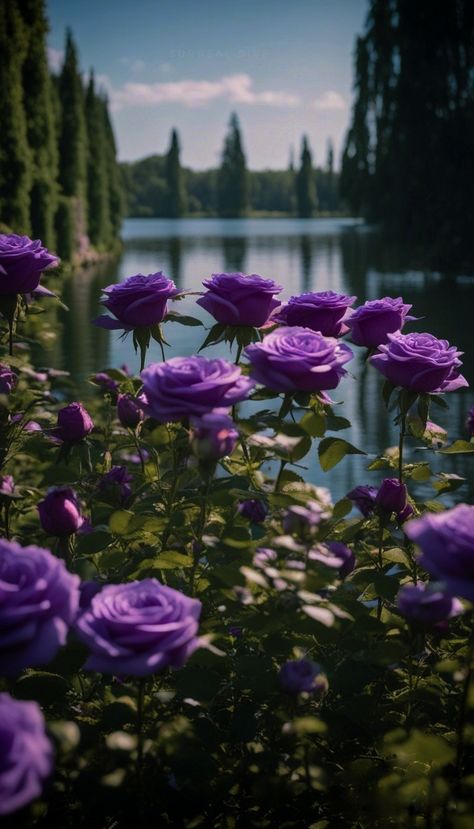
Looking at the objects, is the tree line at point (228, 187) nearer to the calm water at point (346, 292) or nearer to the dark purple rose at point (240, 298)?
the calm water at point (346, 292)

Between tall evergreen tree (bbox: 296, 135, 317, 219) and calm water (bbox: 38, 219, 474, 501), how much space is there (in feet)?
174

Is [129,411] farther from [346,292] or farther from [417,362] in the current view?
[346,292]

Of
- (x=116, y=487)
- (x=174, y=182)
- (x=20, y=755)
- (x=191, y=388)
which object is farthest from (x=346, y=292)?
(x=174, y=182)

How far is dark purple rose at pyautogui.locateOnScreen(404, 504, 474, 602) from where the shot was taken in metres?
0.81

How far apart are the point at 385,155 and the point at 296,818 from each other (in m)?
18.6

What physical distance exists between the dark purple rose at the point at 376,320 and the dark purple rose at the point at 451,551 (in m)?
0.83

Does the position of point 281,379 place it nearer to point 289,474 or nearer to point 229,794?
point 289,474

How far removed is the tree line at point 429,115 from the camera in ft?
52.5

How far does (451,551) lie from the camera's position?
812mm

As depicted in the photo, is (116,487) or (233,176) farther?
(233,176)

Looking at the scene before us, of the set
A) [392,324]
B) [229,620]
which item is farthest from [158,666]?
[392,324]

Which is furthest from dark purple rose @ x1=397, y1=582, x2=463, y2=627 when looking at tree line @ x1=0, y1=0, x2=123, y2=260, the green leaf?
tree line @ x1=0, y1=0, x2=123, y2=260

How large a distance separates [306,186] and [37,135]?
6597cm

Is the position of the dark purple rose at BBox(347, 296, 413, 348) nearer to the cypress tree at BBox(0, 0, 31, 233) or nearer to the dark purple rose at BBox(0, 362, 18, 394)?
the dark purple rose at BBox(0, 362, 18, 394)
